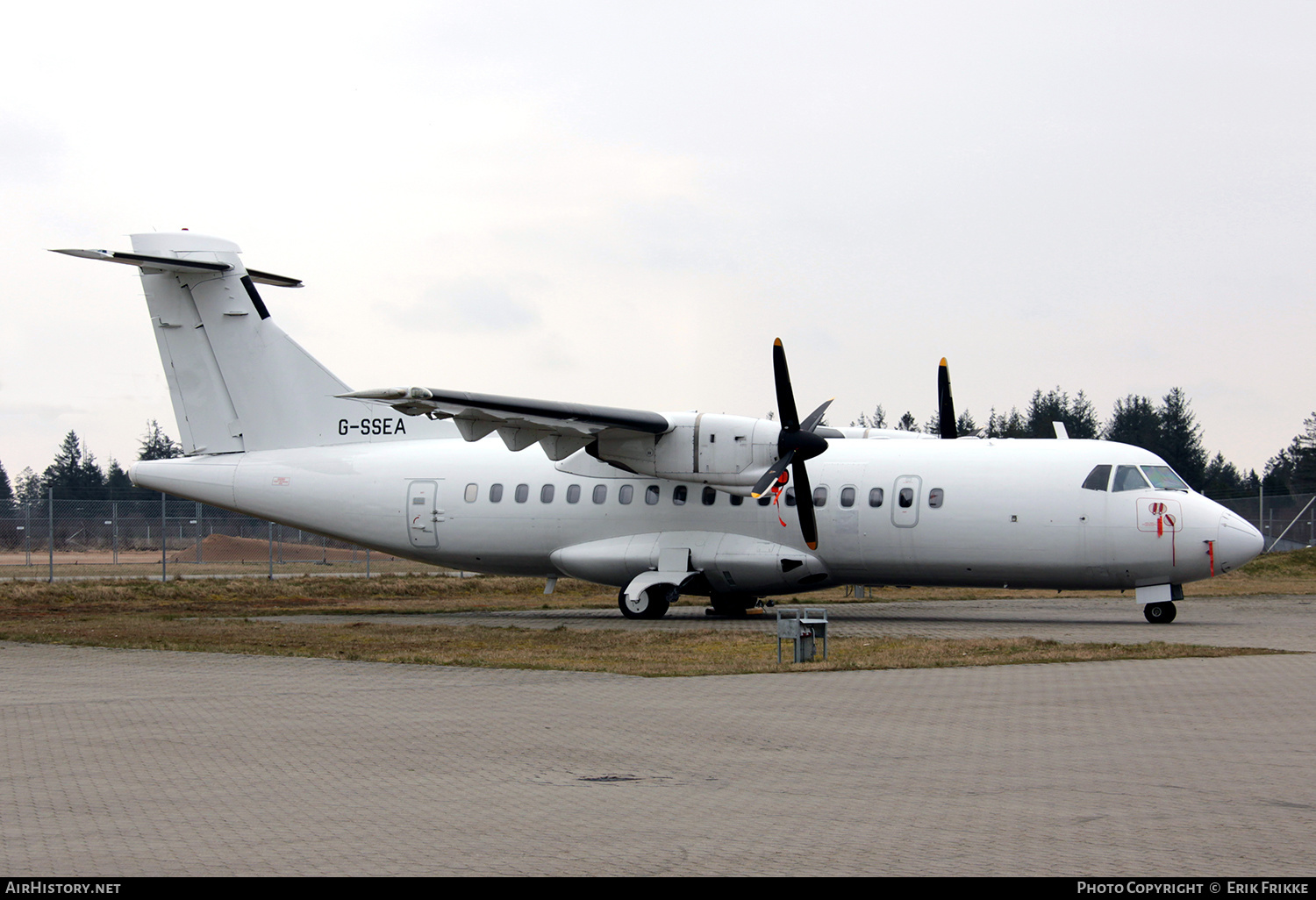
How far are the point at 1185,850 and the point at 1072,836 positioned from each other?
1.86ft

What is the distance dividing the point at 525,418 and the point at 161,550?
119 ft

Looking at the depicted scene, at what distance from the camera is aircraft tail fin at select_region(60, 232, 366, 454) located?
26.4 m

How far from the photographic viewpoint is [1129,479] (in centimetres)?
2238

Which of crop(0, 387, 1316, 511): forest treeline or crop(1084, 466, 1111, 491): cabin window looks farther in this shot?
crop(0, 387, 1316, 511): forest treeline

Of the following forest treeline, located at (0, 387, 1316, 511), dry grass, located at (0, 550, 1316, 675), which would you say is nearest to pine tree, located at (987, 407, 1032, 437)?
forest treeline, located at (0, 387, 1316, 511)

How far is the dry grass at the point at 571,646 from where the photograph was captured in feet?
50.9

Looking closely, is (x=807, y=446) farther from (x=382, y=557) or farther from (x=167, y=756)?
(x=382, y=557)

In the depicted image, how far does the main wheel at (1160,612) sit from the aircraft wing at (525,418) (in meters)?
9.32

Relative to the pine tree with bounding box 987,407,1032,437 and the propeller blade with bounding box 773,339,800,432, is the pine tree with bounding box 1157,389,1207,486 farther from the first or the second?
the propeller blade with bounding box 773,339,800,432

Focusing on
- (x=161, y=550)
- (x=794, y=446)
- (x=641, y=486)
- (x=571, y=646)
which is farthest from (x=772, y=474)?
(x=161, y=550)

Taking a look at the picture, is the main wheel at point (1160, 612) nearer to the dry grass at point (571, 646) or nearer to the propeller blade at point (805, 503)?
the dry grass at point (571, 646)

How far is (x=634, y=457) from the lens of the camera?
943 inches

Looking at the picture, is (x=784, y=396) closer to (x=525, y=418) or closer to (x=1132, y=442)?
(x=525, y=418)

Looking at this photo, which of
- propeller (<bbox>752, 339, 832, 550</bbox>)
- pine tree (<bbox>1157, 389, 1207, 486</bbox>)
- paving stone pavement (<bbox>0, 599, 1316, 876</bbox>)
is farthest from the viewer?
pine tree (<bbox>1157, 389, 1207, 486</bbox>)
